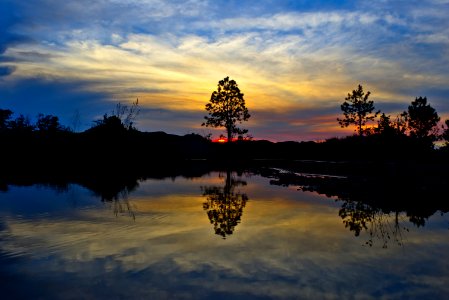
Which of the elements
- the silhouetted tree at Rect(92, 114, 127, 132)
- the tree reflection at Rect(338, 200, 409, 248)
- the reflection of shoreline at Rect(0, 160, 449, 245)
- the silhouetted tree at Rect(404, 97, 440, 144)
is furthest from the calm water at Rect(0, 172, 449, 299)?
the silhouetted tree at Rect(404, 97, 440, 144)

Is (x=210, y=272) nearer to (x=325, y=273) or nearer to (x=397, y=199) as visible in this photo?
(x=325, y=273)

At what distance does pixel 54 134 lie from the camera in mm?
45562

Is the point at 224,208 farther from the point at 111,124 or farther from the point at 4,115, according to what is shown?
the point at 4,115

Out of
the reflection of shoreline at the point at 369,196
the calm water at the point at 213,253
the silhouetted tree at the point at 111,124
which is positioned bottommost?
the calm water at the point at 213,253

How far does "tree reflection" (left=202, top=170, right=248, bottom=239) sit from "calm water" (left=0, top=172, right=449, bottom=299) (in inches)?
2.7

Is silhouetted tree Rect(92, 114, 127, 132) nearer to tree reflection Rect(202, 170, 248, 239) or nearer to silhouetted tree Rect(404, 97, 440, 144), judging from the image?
tree reflection Rect(202, 170, 248, 239)

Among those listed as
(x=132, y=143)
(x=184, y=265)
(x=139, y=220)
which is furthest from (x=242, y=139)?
(x=184, y=265)

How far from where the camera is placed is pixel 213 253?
341 inches

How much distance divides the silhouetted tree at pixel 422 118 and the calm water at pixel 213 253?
160 ft

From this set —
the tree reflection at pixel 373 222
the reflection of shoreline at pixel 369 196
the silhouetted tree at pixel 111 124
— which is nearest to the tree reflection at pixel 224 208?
the reflection of shoreline at pixel 369 196

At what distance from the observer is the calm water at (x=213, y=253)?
254 inches

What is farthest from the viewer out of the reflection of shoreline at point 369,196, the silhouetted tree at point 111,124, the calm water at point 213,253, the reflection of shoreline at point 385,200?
the silhouetted tree at point 111,124

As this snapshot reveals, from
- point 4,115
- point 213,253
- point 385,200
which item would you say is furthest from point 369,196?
point 4,115

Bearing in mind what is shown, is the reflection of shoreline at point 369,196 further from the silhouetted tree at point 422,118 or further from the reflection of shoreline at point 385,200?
the silhouetted tree at point 422,118
